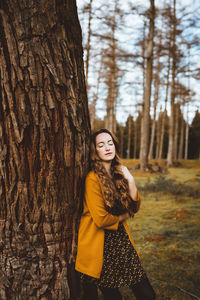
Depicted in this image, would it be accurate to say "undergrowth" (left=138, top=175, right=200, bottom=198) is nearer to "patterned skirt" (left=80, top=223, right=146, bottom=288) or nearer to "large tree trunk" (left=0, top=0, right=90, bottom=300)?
"patterned skirt" (left=80, top=223, right=146, bottom=288)

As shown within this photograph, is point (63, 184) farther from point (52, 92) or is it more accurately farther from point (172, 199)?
point (172, 199)

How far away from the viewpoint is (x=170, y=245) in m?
3.25

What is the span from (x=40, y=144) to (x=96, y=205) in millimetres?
647

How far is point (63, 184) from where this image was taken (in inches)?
60.9

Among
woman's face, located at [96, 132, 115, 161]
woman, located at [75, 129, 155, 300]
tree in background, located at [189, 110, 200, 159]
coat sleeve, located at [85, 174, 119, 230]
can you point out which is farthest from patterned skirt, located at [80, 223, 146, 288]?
tree in background, located at [189, 110, 200, 159]

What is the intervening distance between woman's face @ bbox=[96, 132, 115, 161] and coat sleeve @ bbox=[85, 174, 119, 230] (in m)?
0.27

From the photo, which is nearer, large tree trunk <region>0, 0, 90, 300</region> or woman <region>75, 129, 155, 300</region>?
large tree trunk <region>0, 0, 90, 300</region>

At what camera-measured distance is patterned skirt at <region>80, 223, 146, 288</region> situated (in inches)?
68.9

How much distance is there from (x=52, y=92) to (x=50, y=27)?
41cm

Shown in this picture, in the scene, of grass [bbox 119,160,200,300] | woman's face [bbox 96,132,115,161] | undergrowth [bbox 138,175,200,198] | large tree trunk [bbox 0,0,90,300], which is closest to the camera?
large tree trunk [bbox 0,0,90,300]

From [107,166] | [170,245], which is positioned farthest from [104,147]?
[170,245]

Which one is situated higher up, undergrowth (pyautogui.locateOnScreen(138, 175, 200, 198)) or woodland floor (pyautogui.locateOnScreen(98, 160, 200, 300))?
undergrowth (pyautogui.locateOnScreen(138, 175, 200, 198))

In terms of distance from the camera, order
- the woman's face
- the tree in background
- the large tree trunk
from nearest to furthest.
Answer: the large tree trunk
the woman's face
the tree in background

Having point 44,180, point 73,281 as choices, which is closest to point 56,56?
point 44,180
